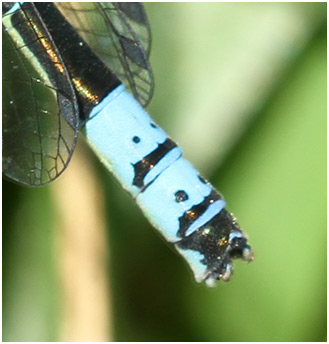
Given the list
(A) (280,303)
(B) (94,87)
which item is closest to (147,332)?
(A) (280,303)

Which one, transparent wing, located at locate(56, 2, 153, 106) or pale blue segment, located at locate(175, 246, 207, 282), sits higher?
transparent wing, located at locate(56, 2, 153, 106)

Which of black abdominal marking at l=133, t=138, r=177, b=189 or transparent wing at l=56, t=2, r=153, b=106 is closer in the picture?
black abdominal marking at l=133, t=138, r=177, b=189

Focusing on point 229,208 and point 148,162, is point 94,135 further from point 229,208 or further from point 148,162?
point 229,208

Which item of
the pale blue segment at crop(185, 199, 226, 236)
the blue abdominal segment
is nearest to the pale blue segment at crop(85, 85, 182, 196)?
the blue abdominal segment

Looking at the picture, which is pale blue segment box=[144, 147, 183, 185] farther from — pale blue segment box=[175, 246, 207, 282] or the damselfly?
pale blue segment box=[175, 246, 207, 282]

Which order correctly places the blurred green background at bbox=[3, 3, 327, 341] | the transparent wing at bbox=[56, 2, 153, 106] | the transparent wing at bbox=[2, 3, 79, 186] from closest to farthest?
the transparent wing at bbox=[2, 3, 79, 186], the transparent wing at bbox=[56, 2, 153, 106], the blurred green background at bbox=[3, 3, 327, 341]

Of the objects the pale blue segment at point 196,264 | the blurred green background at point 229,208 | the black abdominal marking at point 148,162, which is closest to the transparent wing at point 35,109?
the black abdominal marking at point 148,162

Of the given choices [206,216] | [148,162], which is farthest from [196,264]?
[148,162]

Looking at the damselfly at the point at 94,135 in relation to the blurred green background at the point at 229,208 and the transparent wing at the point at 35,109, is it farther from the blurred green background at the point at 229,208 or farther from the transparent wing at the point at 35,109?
the blurred green background at the point at 229,208
